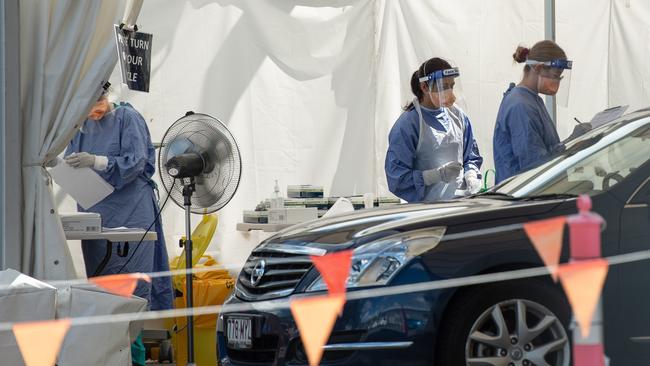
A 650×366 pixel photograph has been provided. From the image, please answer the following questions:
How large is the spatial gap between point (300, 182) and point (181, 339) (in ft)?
7.40

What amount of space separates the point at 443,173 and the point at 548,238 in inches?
102

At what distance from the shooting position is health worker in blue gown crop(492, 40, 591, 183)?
25.0 feet

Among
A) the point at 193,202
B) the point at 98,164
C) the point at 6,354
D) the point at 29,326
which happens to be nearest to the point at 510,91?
the point at 193,202

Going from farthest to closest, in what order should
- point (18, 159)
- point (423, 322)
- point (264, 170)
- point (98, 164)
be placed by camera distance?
point (264, 170), point (98, 164), point (18, 159), point (423, 322)

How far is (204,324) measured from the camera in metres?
8.23

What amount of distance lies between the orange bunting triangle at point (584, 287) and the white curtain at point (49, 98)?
327cm

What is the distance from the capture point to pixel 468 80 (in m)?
10.6

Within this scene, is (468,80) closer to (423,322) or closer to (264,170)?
(264,170)

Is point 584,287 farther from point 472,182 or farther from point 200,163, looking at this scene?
point 472,182

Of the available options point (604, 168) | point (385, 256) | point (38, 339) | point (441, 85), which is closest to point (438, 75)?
point (441, 85)

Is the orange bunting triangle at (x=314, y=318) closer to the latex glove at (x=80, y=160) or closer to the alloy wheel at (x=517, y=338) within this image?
the alloy wheel at (x=517, y=338)

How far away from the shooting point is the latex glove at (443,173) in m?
7.77

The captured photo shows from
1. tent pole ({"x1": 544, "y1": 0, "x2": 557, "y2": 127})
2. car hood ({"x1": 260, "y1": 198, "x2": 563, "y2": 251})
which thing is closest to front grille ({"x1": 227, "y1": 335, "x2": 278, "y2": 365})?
car hood ({"x1": 260, "y1": 198, "x2": 563, "y2": 251})

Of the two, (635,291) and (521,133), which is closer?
(635,291)
